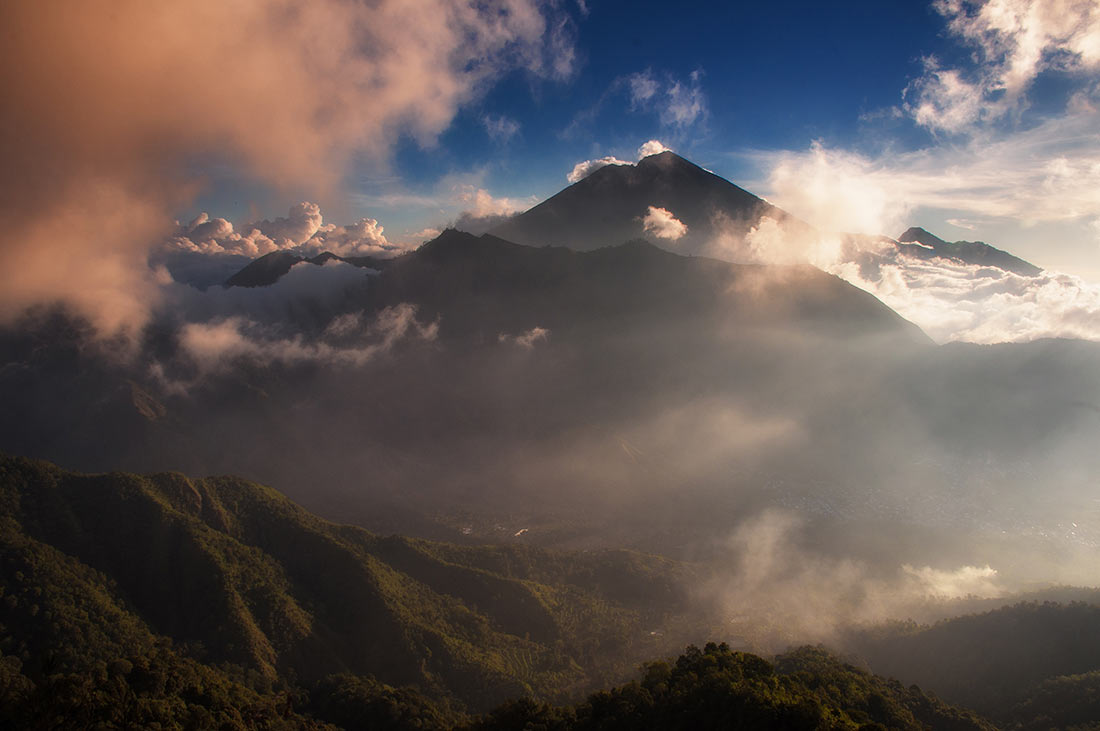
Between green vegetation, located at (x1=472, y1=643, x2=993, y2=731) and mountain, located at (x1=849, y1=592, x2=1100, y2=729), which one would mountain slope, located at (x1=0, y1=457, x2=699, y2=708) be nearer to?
green vegetation, located at (x1=472, y1=643, x2=993, y2=731)

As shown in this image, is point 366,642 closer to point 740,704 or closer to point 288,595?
point 288,595

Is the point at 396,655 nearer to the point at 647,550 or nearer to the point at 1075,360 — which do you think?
the point at 647,550

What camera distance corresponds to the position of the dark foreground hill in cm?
3541

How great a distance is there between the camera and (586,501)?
440ft

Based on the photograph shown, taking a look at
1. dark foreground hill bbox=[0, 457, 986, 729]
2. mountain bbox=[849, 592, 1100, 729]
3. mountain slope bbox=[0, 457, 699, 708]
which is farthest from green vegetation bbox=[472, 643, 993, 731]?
mountain slope bbox=[0, 457, 699, 708]

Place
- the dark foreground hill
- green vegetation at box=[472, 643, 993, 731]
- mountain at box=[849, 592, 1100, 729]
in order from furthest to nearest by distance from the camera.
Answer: mountain at box=[849, 592, 1100, 729], the dark foreground hill, green vegetation at box=[472, 643, 993, 731]

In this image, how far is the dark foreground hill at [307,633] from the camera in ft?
116

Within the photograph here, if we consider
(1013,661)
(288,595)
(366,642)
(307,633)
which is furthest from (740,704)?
(1013,661)

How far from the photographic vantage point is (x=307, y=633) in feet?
192

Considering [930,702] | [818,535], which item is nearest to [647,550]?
[818,535]

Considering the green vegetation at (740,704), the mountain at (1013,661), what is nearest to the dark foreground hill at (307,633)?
the green vegetation at (740,704)

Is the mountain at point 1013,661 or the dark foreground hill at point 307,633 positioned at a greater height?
the dark foreground hill at point 307,633

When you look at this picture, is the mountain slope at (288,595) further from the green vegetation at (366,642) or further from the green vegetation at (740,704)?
the green vegetation at (740,704)

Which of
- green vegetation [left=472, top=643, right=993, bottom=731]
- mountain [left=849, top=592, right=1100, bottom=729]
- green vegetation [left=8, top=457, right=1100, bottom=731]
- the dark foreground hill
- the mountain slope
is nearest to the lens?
green vegetation [left=472, top=643, right=993, bottom=731]
